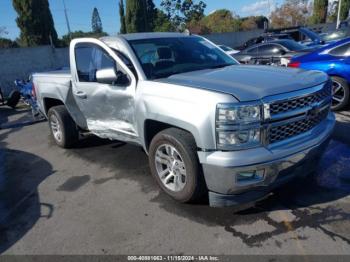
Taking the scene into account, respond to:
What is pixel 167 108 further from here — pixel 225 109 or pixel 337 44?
pixel 337 44

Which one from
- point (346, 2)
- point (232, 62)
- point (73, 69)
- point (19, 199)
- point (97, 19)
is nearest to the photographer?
point (19, 199)

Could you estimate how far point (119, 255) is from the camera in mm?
3018

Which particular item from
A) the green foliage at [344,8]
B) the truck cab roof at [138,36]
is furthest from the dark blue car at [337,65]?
the green foliage at [344,8]

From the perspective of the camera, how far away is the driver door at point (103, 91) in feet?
13.4

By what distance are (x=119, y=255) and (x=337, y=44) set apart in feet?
20.4

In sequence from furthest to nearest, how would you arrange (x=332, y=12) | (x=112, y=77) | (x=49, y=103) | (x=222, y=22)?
(x=222, y=22) → (x=332, y=12) → (x=49, y=103) → (x=112, y=77)

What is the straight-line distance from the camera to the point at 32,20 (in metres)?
31.1

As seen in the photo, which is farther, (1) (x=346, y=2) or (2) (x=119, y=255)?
(1) (x=346, y=2)

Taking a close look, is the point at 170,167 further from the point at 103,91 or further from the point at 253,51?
the point at 253,51

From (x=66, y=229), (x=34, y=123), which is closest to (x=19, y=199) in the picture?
(x=66, y=229)

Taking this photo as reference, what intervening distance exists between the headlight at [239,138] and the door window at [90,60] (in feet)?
6.67

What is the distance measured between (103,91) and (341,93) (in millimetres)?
4965

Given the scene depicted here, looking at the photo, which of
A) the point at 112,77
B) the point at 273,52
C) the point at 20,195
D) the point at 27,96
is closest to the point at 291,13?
the point at 273,52

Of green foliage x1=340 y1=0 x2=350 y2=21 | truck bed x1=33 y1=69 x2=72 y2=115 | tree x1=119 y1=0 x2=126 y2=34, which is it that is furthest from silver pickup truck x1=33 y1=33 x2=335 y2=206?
green foliage x1=340 y1=0 x2=350 y2=21
